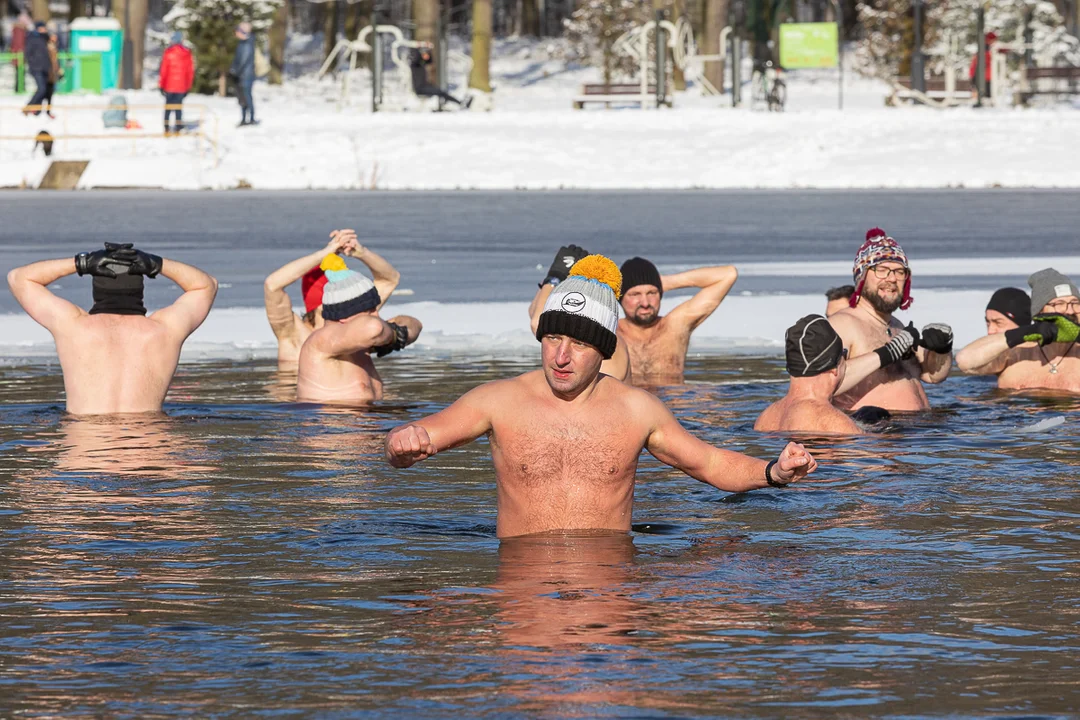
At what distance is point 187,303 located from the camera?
9805mm

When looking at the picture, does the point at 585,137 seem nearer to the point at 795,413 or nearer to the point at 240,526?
the point at 795,413

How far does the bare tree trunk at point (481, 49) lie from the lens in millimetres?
44688

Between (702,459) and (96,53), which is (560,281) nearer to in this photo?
(702,459)

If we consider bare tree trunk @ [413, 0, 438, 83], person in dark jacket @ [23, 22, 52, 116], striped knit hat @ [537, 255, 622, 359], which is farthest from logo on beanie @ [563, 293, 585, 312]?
bare tree trunk @ [413, 0, 438, 83]

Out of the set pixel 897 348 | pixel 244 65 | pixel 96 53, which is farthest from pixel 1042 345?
pixel 96 53

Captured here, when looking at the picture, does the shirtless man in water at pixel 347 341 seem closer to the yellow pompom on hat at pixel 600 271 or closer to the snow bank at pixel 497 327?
the snow bank at pixel 497 327

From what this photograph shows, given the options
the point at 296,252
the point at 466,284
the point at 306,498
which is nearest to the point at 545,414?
the point at 306,498

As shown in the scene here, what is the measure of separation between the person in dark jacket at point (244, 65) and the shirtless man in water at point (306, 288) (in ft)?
68.2

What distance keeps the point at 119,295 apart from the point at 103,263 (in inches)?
15.3

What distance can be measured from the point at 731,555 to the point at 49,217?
19.2 metres

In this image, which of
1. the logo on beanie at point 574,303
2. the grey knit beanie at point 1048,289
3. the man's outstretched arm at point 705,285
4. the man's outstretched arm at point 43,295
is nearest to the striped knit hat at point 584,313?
the logo on beanie at point 574,303

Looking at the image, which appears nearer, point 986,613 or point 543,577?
point 986,613

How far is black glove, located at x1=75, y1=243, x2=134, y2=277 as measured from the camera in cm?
930

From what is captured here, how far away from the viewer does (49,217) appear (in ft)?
80.9
